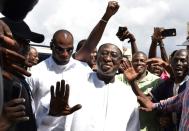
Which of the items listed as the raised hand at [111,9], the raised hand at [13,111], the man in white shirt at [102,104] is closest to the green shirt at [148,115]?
the man in white shirt at [102,104]

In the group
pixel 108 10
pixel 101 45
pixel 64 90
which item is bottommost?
pixel 64 90

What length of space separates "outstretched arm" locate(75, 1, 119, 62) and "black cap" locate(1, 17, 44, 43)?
2.30 metres

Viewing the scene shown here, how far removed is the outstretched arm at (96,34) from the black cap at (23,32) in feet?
7.54

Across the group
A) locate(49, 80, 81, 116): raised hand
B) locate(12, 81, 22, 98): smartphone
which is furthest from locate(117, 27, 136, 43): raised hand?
locate(12, 81, 22, 98): smartphone

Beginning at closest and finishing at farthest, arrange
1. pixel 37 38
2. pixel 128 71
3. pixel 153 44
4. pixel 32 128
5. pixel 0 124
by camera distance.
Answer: pixel 0 124 < pixel 37 38 < pixel 32 128 < pixel 128 71 < pixel 153 44

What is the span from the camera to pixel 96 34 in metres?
4.35

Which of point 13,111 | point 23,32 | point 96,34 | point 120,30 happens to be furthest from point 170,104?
point 13,111

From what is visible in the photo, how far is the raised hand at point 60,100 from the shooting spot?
3.22m

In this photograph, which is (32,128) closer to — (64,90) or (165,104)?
(64,90)

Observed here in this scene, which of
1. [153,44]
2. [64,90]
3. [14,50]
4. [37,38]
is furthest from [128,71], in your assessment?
[14,50]

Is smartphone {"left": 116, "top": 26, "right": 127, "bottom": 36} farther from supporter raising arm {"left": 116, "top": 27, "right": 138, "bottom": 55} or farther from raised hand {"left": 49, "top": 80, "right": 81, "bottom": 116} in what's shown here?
raised hand {"left": 49, "top": 80, "right": 81, "bottom": 116}

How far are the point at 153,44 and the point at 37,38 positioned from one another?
4.50 m

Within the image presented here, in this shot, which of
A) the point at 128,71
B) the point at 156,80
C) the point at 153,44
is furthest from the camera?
the point at 153,44

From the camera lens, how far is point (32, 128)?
7.66 feet
